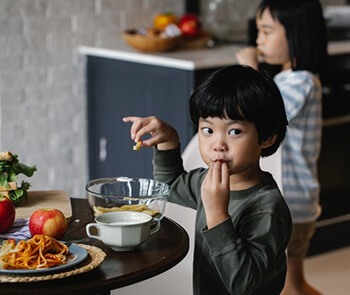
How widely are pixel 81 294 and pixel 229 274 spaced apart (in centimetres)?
29

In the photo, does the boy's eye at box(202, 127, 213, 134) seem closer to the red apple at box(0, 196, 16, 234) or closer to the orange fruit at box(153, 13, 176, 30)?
the red apple at box(0, 196, 16, 234)

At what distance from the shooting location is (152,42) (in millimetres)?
3582

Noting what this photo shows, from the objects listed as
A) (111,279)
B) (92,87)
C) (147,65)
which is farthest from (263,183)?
(92,87)

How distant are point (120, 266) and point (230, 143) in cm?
32

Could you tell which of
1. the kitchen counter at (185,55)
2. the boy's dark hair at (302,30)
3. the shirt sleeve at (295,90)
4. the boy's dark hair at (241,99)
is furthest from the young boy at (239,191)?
the kitchen counter at (185,55)

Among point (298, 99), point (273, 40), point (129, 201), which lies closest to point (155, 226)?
point (129, 201)

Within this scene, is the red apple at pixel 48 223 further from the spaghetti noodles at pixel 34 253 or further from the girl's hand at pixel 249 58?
the girl's hand at pixel 249 58

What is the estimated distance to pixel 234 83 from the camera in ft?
5.94

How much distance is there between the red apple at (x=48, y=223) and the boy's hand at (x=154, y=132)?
0.86ft

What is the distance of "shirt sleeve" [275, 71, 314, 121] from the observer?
2977 millimetres

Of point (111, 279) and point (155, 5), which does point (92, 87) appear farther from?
point (111, 279)

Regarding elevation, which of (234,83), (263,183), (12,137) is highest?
(234,83)

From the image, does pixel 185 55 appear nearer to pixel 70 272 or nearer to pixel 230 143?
pixel 230 143

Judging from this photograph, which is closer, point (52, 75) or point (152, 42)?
point (152, 42)
